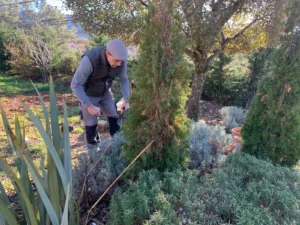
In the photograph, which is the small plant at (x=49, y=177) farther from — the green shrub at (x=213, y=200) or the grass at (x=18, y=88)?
the grass at (x=18, y=88)

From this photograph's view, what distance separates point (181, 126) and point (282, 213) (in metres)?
1.03

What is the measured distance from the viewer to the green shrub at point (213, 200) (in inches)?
62.7

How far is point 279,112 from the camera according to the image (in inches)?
103

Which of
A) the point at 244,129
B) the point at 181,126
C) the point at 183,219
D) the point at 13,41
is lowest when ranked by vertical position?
the point at 183,219

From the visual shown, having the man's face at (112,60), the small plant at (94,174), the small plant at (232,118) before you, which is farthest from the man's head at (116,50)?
the small plant at (232,118)

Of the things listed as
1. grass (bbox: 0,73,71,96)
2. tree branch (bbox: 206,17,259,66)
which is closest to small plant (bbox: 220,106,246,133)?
tree branch (bbox: 206,17,259,66)

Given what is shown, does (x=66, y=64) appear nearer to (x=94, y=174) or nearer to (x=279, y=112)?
(x=94, y=174)

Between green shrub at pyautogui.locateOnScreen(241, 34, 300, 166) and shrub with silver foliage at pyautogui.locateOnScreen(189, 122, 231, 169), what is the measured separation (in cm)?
39

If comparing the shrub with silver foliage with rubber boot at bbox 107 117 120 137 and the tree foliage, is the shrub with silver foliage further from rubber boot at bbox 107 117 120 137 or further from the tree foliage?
the tree foliage

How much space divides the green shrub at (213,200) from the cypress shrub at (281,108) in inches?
25.6

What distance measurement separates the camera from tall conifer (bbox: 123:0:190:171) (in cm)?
195

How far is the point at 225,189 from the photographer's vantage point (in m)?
1.84

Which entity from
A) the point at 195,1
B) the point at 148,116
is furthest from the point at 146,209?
the point at 195,1

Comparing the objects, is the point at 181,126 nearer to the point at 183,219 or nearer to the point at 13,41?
the point at 183,219
